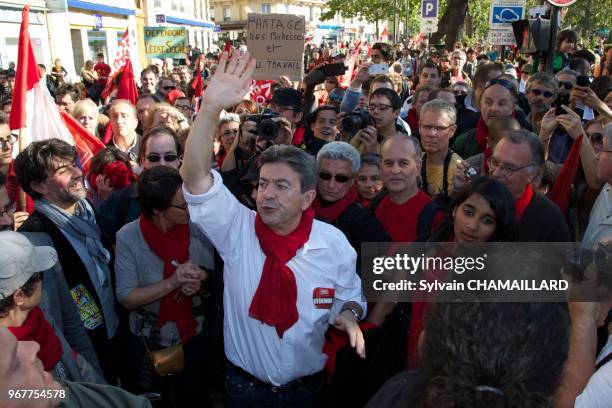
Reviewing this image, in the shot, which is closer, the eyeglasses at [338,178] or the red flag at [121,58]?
the eyeglasses at [338,178]

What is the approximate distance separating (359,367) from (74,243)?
147 cm

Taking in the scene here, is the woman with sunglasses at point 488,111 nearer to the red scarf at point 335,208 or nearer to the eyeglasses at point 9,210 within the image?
the red scarf at point 335,208

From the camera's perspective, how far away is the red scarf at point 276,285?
6.60 ft

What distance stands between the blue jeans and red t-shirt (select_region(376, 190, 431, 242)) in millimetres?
925

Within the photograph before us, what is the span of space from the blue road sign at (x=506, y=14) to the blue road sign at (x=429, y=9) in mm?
4480

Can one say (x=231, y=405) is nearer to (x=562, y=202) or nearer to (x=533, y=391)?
(x=533, y=391)

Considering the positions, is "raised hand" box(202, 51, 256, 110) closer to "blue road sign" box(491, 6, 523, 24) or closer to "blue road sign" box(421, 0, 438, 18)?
"blue road sign" box(491, 6, 523, 24)

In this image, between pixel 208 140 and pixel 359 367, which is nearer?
pixel 208 140

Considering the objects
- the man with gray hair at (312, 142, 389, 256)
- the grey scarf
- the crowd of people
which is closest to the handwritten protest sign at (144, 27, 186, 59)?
the crowd of people

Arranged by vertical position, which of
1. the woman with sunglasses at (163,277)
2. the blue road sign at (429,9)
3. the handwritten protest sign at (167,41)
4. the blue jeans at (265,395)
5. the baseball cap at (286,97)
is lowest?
the blue jeans at (265,395)

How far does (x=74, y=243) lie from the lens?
7.88 ft

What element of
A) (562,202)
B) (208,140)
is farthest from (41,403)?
(562,202)

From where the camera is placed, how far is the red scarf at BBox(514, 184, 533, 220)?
260 centimetres

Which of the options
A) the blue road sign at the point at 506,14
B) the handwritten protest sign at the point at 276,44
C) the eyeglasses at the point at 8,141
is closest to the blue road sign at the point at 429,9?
the blue road sign at the point at 506,14
